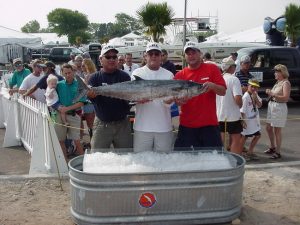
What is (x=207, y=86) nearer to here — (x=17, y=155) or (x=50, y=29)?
(x=17, y=155)

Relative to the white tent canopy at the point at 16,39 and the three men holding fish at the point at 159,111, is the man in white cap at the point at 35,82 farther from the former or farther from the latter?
the white tent canopy at the point at 16,39

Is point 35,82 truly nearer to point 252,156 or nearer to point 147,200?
point 252,156

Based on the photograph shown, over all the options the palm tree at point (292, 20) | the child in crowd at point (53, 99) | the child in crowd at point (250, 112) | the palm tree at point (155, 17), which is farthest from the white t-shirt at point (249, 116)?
the palm tree at point (292, 20)

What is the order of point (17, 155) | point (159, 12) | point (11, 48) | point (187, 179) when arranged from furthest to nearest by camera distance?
point (11, 48) → point (159, 12) → point (17, 155) → point (187, 179)

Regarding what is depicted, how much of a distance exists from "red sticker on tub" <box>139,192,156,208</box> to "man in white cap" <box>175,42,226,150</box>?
0.96m

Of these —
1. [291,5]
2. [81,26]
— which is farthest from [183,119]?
[81,26]

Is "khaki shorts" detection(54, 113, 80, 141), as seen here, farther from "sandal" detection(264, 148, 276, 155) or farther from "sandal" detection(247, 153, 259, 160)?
"sandal" detection(264, 148, 276, 155)

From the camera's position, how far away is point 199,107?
4.84m

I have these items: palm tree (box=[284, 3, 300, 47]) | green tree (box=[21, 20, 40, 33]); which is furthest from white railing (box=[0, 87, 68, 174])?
green tree (box=[21, 20, 40, 33])

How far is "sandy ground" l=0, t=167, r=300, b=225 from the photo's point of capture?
4.77 meters

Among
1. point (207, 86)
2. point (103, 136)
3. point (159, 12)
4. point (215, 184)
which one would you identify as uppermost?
point (159, 12)

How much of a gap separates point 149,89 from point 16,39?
2735 cm

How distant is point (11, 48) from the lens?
105ft

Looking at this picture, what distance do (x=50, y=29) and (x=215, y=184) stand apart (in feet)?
405
